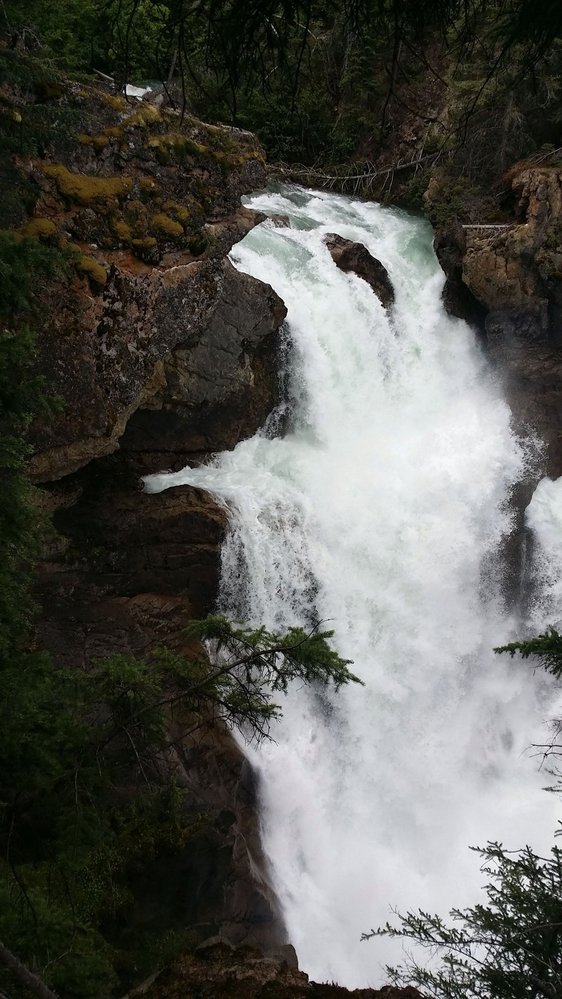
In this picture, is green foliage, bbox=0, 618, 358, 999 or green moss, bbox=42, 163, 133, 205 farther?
green moss, bbox=42, 163, 133, 205

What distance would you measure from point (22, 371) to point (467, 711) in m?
10.5

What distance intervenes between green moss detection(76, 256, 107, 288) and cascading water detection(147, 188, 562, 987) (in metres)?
4.49

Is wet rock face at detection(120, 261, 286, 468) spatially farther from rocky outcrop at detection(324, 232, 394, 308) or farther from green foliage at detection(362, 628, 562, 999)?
green foliage at detection(362, 628, 562, 999)

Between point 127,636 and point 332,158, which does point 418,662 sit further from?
point 332,158

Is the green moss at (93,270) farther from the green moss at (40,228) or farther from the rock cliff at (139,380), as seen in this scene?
the green moss at (40,228)

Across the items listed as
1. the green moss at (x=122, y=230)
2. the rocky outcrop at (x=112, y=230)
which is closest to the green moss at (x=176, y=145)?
the rocky outcrop at (x=112, y=230)

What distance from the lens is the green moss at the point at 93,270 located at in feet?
30.7

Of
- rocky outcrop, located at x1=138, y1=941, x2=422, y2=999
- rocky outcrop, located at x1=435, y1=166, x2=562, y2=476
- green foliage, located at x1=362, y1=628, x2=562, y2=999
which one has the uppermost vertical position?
rocky outcrop, located at x1=435, y1=166, x2=562, y2=476

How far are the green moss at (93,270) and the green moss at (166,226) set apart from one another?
1251 millimetres

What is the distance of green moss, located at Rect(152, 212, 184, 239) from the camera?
33.6 ft

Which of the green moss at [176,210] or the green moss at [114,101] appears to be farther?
the green moss at [176,210]

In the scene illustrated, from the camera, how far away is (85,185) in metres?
9.53

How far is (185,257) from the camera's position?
10.6 meters

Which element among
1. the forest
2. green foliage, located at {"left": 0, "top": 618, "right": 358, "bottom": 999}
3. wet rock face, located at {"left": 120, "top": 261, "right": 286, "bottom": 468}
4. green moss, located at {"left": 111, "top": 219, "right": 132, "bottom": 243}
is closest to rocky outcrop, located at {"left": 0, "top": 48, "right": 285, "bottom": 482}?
green moss, located at {"left": 111, "top": 219, "right": 132, "bottom": 243}
